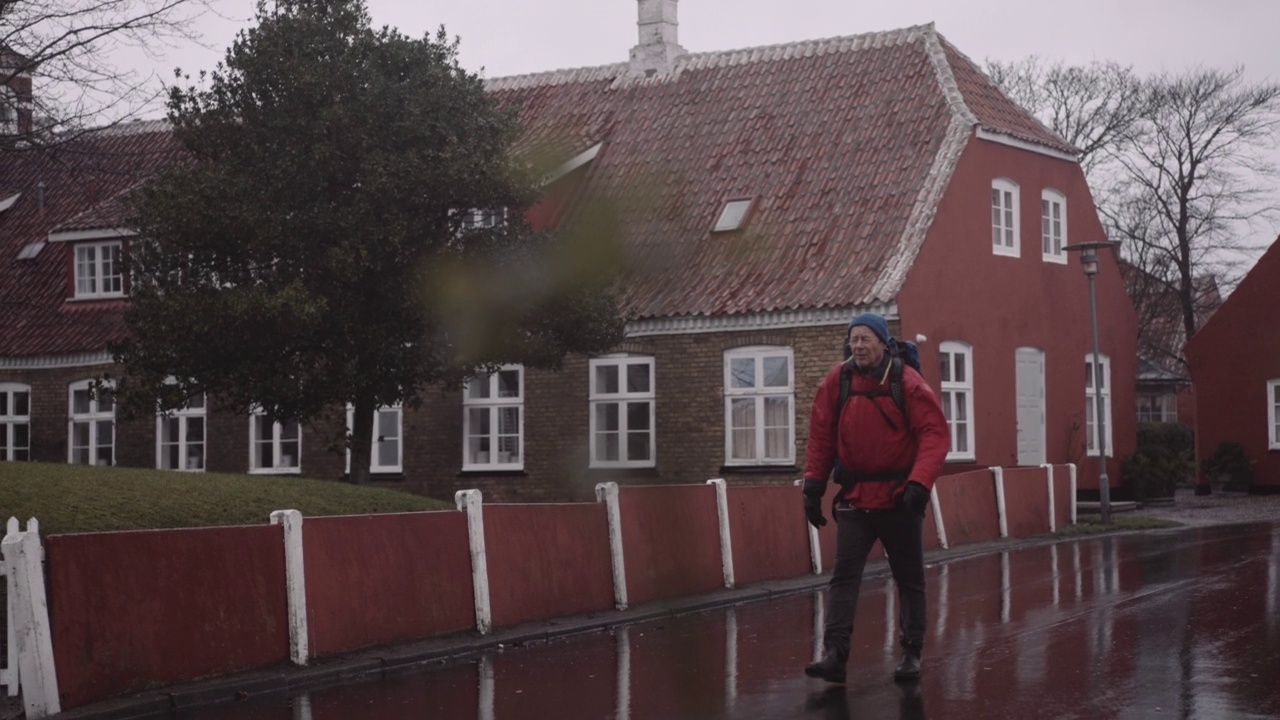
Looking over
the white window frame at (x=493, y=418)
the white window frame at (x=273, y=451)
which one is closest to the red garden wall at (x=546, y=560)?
the white window frame at (x=493, y=418)

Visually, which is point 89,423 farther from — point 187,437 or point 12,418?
point 187,437

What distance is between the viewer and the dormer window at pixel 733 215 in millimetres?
30625

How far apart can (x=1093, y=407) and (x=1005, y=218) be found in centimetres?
487

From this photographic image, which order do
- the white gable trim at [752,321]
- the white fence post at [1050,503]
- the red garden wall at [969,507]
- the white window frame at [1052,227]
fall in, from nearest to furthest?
1. the red garden wall at [969,507]
2. the white fence post at [1050,503]
3. the white gable trim at [752,321]
4. the white window frame at [1052,227]

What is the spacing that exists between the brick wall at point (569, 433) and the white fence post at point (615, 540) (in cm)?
1289

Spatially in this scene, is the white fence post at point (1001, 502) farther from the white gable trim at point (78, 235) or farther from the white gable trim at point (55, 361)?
the white gable trim at point (78, 235)

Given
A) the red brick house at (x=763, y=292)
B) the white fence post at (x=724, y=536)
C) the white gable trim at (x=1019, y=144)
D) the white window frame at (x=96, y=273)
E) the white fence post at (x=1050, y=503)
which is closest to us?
the white fence post at (x=724, y=536)

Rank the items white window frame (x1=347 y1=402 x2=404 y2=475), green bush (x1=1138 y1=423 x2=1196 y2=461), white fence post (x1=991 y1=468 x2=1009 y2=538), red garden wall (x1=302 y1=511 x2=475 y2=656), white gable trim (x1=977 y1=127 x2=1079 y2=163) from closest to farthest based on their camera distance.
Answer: red garden wall (x1=302 y1=511 x2=475 y2=656) < white fence post (x1=991 y1=468 x2=1009 y2=538) < white gable trim (x1=977 y1=127 x2=1079 y2=163) < white window frame (x1=347 y1=402 x2=404 y2=475) < green bush (x1=1138 y1=423 x2=1196 y2=461)

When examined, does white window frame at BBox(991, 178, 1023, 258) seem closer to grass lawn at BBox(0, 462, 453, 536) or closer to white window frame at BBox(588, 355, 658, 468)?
white window frame at BBox(588, 355, 658, 468)

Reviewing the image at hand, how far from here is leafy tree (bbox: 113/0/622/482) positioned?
2241 centimetres

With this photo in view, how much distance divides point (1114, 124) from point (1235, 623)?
43295 millimetres

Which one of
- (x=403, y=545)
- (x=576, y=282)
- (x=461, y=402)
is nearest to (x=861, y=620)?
(x=403, y=545)

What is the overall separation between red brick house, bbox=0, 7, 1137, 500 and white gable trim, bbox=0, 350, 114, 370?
0.05 metres

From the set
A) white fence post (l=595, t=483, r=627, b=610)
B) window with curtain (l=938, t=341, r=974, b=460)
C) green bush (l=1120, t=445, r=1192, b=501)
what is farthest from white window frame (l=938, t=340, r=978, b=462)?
Answer: white fence post (l=595, t=483, r=627, b=610)
